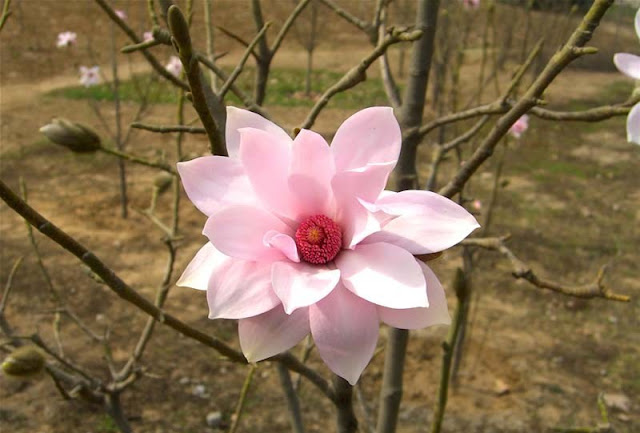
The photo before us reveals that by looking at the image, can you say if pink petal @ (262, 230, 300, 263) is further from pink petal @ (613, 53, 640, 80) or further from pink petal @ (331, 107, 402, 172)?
pink petal @ (613, 53, 640, 80)

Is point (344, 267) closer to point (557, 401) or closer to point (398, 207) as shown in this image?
point (398, 207)

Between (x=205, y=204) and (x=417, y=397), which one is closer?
(x=205, y=204)

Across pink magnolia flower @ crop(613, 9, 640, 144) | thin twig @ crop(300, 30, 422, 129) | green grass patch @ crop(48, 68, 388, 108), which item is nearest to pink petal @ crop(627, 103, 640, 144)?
pink magnolia flower @ crop(613, 9, 640, 144)

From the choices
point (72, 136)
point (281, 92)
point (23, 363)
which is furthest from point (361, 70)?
point (281, 92)

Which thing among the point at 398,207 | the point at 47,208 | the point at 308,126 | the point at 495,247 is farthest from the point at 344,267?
the point at 47,208

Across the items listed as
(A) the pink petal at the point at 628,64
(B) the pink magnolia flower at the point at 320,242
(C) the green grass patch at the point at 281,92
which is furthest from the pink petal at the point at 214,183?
(C) the green grass patch at the point at 281,92

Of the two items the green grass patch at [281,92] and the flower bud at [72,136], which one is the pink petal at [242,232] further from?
the green grass patch at [281,92]
